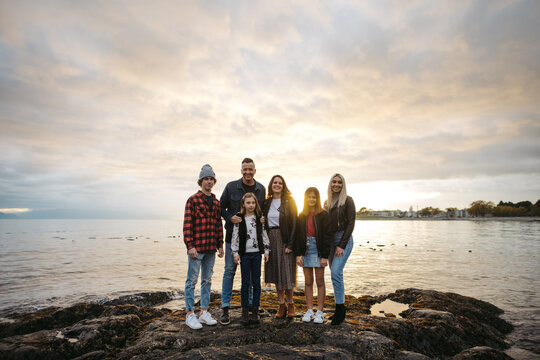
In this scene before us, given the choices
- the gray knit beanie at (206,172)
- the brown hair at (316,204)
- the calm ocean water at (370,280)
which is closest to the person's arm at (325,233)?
the brown hair at (316,204)

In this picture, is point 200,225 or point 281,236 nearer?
point 200,225

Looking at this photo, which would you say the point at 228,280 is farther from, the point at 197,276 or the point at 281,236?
the point at 281,236

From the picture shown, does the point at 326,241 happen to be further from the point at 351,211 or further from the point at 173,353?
the point at 173,353

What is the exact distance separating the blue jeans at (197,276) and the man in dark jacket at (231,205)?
0.36 m

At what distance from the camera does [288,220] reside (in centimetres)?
619

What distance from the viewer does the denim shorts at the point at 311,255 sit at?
19.8 feet

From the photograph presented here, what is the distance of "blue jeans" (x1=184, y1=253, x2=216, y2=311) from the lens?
594 centimetres

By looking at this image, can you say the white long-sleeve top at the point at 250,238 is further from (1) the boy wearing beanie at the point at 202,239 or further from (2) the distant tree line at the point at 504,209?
(2) the distant tree line at the point at 504,209

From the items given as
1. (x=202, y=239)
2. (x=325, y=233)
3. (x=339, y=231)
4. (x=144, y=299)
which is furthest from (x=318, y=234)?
(x=144, y=299)

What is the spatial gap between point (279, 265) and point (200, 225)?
2.00 m

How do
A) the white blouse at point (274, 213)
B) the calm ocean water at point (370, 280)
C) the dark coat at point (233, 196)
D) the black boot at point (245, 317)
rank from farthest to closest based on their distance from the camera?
the calm ocean water at point (370, 280), the dark coat at point (233, 196), the white blouse at point (274, 213), the black boot at point (245, 317)

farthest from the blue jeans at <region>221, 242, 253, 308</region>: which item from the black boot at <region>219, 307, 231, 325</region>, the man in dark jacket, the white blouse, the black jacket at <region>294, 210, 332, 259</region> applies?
the black jacket at <region>294, 210, 332, 259</region>

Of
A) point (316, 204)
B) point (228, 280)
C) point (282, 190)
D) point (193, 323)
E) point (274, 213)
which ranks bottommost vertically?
point (193, 323)

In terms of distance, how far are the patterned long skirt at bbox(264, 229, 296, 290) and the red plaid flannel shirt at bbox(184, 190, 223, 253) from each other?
1.30m
